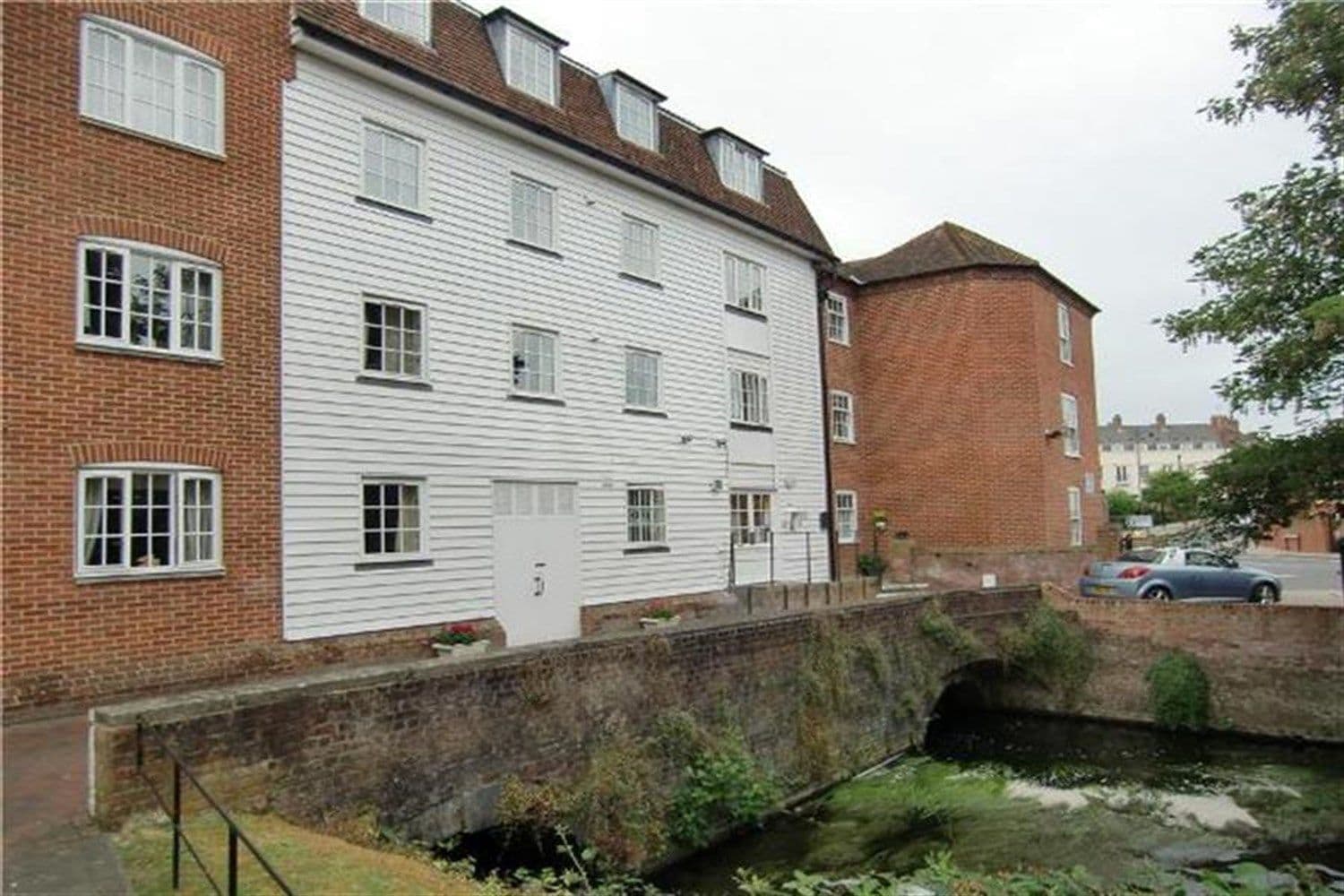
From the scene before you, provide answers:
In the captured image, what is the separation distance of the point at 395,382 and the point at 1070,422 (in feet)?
65.6

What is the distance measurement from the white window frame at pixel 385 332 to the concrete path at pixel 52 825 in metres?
5.83

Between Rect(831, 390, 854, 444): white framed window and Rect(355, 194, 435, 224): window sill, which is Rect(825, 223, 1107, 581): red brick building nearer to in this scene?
Rect(831, 390, 854, 444): white framed window

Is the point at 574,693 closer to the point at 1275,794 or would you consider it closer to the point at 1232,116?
the point at 1275,794

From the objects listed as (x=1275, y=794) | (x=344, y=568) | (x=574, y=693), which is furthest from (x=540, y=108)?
(x=1275, y=794)

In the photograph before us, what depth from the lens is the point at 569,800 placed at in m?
9.73

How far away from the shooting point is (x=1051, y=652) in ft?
60.8

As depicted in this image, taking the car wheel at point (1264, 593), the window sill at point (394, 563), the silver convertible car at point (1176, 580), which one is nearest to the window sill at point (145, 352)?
the window sill at point (394, 563)

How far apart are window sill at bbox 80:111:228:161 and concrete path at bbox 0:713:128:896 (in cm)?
654

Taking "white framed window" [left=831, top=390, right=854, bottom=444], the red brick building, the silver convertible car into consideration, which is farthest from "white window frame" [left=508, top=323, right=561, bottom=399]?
the silver convertible car

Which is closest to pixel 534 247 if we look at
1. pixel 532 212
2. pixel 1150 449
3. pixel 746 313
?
pixel 532 212

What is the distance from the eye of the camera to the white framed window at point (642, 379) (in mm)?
17156

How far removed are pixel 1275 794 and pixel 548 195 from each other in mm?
15016

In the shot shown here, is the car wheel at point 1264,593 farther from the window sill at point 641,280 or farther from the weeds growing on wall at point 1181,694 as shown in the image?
the window sill at point 641,280

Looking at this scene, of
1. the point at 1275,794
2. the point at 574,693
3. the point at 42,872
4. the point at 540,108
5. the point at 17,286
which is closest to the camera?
the point at 42,872
